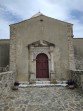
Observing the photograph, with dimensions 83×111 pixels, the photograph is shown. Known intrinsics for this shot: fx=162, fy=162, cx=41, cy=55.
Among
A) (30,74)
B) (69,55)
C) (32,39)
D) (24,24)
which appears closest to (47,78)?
(30,74)

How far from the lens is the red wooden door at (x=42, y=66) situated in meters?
12.6

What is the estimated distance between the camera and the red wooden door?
41.5 feet

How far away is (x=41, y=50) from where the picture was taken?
12.7 meters

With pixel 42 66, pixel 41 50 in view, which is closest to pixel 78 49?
pixel 41 50

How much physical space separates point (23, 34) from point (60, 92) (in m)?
5.77

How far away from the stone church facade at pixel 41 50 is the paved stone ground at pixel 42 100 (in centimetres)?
267

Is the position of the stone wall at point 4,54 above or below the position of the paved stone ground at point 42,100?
above

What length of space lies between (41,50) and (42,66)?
1.26 m

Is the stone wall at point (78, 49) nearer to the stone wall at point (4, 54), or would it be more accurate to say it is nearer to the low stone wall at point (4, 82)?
the stone wall at point (4, 54)

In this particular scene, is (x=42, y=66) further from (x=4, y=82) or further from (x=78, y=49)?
(x=78, y=49)

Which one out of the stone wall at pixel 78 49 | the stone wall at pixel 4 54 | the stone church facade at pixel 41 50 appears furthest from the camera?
the stone wall at pixel 78 49

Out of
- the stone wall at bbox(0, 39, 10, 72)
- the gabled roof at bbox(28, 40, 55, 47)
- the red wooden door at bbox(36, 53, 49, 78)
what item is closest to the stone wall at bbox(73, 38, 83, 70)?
the red wooden door at bbox(36, 53, 49, 78)

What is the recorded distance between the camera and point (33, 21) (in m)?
13.0

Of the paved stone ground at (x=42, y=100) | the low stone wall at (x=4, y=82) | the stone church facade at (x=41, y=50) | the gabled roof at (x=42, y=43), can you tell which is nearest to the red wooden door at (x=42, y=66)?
the stone church facade at (x=41, y=50)
